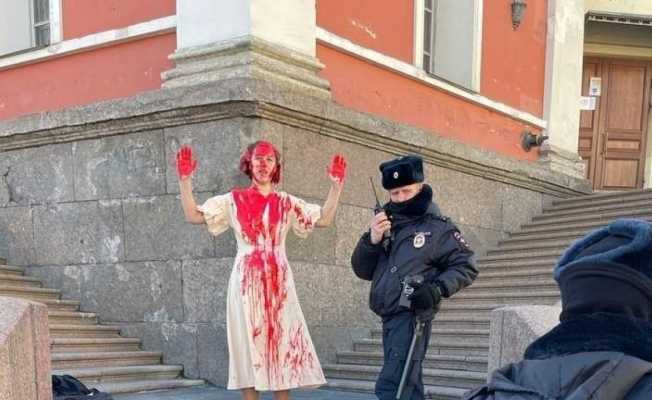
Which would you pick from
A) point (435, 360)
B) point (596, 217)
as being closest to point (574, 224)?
point (596, 217)

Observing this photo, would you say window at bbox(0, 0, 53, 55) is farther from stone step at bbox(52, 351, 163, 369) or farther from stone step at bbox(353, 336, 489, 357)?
stone step at bbox(353, 336, 489, 357)

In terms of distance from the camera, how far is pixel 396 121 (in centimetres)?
745

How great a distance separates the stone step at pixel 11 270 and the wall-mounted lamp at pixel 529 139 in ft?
22.2

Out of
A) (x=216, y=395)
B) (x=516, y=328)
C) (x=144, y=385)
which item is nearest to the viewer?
(x=516, y=328)

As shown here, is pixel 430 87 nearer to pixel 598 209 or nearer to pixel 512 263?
pixel 512 263

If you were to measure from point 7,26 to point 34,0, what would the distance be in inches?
17.9

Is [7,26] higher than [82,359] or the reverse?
higher

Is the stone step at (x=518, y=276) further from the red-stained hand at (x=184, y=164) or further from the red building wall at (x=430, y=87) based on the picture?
the red-stained hand at (x=184, y=164)

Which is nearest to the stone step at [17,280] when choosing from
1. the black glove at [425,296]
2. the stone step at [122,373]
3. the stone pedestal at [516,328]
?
the stone step at [122,373]

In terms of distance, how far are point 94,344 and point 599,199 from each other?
6.67 metres

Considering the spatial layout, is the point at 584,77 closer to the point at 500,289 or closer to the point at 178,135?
the point at 500,289

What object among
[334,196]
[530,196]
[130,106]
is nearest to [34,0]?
[130,106]

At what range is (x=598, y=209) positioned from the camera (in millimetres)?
8914

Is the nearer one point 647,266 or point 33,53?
point 647,266
